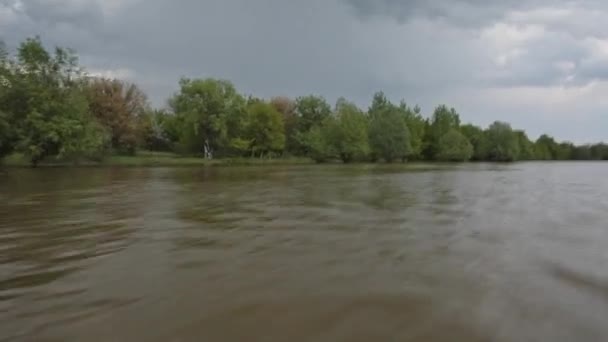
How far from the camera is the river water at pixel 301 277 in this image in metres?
3.21

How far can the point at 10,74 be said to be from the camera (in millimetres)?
37125

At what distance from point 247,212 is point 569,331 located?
757 centimetres

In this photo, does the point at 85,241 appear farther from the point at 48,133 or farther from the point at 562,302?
the point at 48,133

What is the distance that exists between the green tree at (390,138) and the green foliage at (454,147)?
15188 millimetres

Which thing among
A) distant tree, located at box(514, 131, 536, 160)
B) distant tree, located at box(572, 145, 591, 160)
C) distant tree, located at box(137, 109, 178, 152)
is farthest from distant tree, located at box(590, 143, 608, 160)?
distant tree, located at box(137, 109, 178, 152)

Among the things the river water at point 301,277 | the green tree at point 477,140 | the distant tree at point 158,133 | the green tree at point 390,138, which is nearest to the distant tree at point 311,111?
the green tree at point 390,138

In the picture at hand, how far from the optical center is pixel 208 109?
→ 6216 cm

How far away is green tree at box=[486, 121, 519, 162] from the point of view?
95344 mm

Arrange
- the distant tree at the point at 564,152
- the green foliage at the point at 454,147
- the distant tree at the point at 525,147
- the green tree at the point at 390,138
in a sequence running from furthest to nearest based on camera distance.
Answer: the distant tree at the point at 564,152 → the distant tree at the point at 525,147 → the green foliage at the point at 454,147 → the green tree at the point at 390,138

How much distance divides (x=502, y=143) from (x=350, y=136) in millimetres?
48322

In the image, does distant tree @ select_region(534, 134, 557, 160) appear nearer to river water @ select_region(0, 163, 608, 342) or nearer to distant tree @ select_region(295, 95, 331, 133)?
distant tree @ select_region(295, 95, 331, 133)

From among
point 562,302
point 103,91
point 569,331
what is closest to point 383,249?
point 562,302

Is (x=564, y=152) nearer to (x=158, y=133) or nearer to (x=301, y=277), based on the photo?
(x=158, y=133)

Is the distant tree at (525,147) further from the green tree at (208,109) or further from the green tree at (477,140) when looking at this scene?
the green tree at (208,109)
